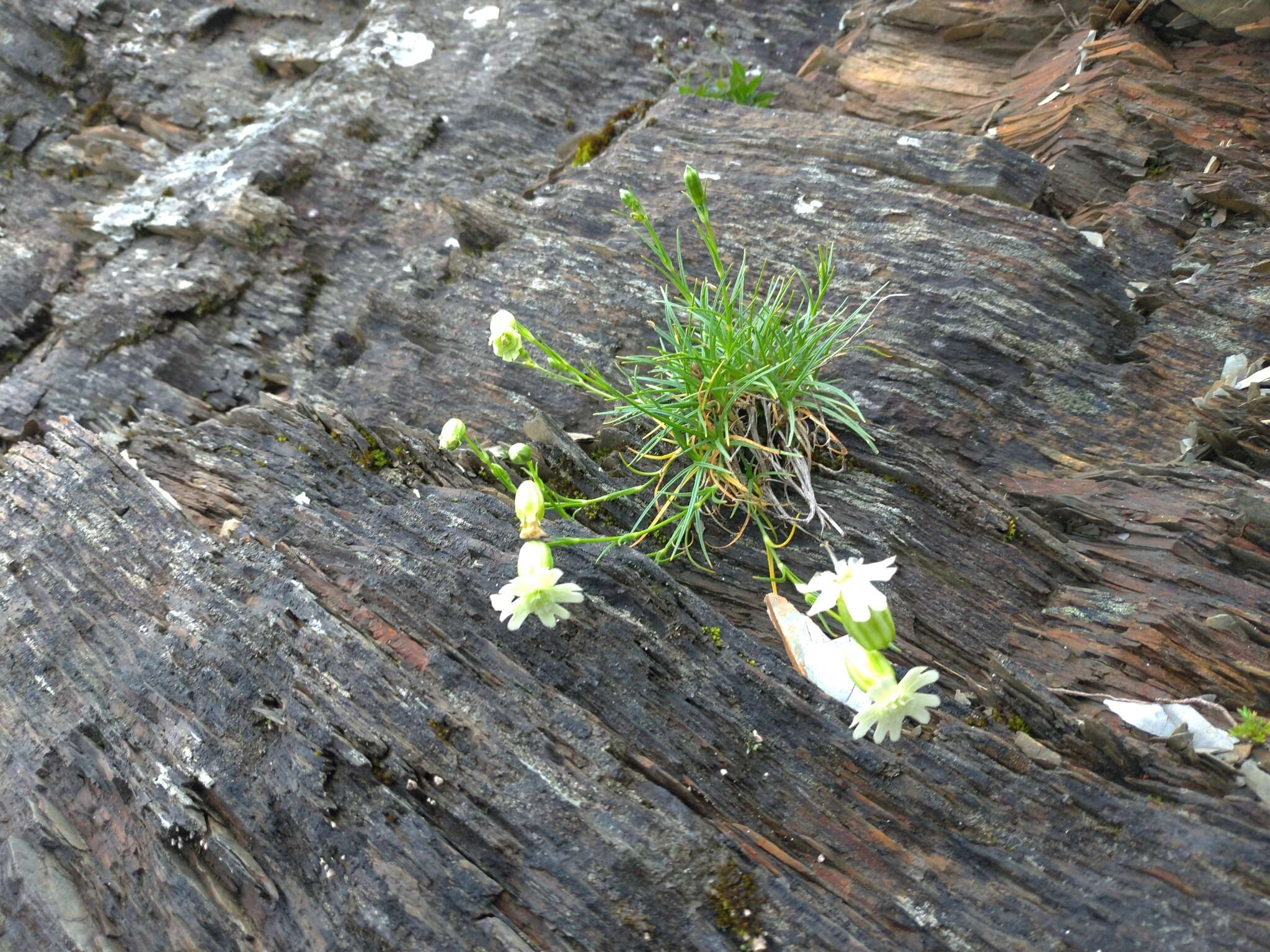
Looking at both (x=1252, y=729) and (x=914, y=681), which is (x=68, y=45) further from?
(x=1252, y=729)

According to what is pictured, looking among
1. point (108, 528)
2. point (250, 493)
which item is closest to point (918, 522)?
point (250, 493)

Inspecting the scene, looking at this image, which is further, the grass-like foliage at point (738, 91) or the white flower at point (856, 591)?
the grass-like foliage at point (738, 91)

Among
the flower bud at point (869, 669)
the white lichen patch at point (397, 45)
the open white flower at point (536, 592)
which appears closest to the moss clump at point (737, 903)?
the flower bud at point (869, 669)

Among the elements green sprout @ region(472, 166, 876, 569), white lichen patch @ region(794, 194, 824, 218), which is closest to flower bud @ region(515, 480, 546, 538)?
green sprout @ region(472, 166, 876, 569)

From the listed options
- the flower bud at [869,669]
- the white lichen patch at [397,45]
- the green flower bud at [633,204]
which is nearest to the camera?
the flower bud at [869,669]

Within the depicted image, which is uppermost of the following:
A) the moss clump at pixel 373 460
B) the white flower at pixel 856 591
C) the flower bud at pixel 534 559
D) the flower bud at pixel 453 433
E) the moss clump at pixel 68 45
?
the moss clump at pixel 68 45

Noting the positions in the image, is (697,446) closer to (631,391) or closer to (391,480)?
(631,391)

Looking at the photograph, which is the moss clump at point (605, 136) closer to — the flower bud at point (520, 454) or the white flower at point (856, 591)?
the flower bud at point (520, 454)
